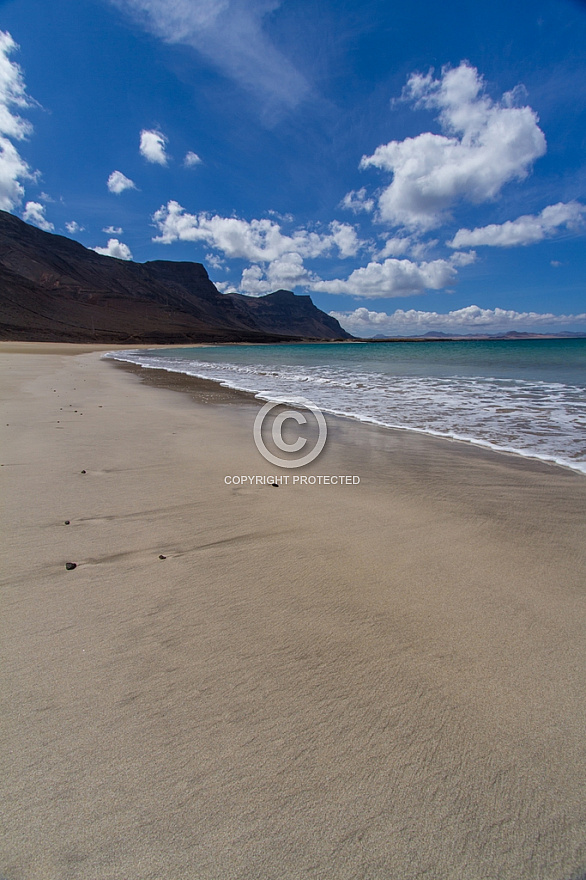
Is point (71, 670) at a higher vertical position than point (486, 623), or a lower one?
lower

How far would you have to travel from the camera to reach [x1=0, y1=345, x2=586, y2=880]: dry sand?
986 millimetres

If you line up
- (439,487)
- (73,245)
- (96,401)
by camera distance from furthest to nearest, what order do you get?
(73,245) < (96,401) < (439,487)

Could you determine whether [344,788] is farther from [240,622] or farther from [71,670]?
[71,670]

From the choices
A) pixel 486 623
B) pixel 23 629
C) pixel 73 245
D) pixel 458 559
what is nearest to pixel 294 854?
pixel 486 623

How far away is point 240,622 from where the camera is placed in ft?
5.91

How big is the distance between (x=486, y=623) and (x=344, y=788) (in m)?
1.02

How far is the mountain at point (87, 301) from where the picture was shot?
249 ft

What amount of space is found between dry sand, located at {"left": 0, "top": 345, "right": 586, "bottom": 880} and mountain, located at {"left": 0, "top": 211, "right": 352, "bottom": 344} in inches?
2952
